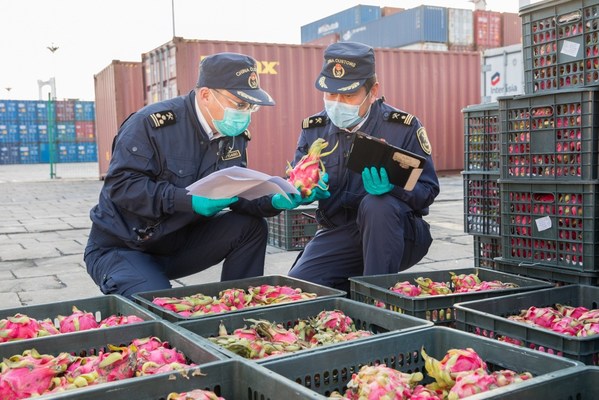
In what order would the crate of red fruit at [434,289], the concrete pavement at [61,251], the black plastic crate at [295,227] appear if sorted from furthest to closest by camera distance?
1. the black plastic crate at [295,227]
2. the concrete pavement at [61,251]
3. the crate of red fruit at [434,289]

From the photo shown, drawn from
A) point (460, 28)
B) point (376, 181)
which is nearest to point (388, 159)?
point (376, 181)

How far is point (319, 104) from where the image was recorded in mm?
15320

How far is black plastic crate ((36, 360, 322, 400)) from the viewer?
4.77 ft

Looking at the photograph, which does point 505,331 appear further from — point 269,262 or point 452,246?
point 452,246

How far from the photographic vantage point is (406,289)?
8.80 ft

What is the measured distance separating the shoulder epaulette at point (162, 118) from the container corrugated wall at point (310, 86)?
10186 mm

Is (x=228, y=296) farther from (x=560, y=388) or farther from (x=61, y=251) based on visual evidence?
(x=61, y=251)

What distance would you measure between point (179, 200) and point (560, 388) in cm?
213

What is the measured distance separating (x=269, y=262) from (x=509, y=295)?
3747 millimetres

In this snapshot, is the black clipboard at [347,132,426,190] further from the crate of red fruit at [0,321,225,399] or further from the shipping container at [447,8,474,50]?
the shipping container at [447,8,474,50]

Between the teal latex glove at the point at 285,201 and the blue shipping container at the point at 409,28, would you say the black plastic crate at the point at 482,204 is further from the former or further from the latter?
the blue shipping container at the point at 409,28

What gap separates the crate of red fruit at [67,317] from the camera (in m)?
2.12

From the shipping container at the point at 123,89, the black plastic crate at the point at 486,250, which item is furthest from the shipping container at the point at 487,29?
the black plastic crate at the point at 486,250

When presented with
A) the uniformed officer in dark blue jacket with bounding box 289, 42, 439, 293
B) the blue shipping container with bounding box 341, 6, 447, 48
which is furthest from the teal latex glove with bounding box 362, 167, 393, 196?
the blue shipping container with bounding box 341, 6, 447, 48
